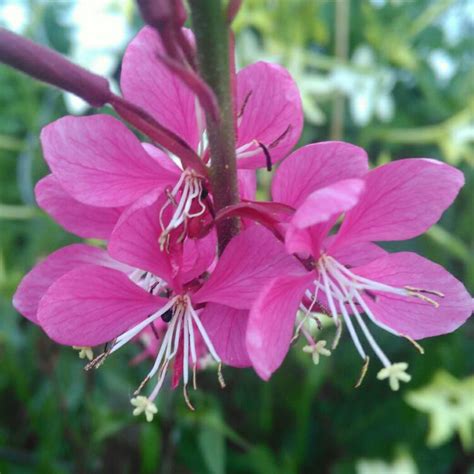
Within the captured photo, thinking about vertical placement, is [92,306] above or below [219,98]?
below

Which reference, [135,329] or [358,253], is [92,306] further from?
[358,253]

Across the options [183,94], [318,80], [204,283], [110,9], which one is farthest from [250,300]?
[110,9]

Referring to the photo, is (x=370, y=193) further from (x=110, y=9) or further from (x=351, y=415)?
(x=110, y=9)

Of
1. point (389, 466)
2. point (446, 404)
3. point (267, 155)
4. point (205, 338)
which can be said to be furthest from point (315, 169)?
point (389, 466)

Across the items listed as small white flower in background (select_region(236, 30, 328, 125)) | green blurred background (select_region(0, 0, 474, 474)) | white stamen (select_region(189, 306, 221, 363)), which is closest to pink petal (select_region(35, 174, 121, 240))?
white stamen (select_region(189, 306, 221, 363))

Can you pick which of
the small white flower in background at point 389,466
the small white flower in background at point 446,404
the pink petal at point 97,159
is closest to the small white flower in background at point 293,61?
the small white flower in background at point 446,404
